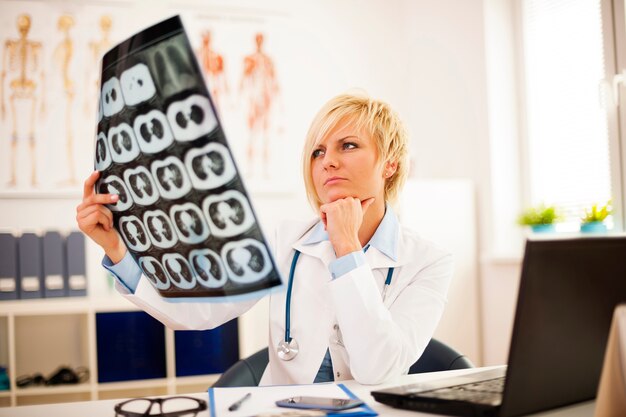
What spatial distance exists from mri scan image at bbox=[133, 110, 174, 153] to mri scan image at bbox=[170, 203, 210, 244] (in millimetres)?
97

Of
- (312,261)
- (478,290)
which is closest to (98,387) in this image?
(312,261)

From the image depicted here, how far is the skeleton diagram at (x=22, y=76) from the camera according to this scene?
332 cm

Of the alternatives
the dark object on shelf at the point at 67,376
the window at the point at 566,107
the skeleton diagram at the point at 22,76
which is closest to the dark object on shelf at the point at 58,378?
the dark object on shelf at the point at 67,376

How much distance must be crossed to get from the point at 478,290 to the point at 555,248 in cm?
294

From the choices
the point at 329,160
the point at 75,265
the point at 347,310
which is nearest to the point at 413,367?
the point at 347,310

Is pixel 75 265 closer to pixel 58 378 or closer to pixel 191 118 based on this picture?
pixel 58 378

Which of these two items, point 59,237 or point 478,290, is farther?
point 478,290

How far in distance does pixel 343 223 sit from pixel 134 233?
1.52ft

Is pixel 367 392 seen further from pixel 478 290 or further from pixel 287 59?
pixel 287 59

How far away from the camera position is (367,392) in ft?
3.47

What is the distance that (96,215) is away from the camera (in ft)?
3.62

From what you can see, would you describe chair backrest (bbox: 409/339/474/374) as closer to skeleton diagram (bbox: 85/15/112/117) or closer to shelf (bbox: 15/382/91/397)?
shelf (bbox: 15/382/91/397)

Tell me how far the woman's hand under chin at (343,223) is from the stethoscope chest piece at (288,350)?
0.27 m

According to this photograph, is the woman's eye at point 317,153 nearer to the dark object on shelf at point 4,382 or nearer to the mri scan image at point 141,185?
the mri scan image at point 141,185
